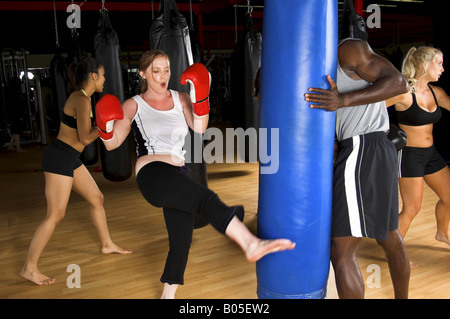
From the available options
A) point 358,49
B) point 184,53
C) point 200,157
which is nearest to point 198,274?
point 200,157

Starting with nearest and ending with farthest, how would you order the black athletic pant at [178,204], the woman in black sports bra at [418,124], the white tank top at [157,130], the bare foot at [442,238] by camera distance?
1. the black athletic pant at [178,204]
2. the white tank top at [157,130]
3. the woman in black sports bra at [418,124]
4. the bare foot at [442,238]

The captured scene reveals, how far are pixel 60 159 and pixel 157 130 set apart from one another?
30.9 inches

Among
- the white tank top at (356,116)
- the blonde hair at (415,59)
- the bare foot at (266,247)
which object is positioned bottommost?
the bare foot at (266,247)

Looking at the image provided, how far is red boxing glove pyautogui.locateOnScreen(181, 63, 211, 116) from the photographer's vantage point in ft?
6.05

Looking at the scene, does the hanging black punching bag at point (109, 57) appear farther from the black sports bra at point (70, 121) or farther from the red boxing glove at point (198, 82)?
the red boxing glove at point (198, 82)

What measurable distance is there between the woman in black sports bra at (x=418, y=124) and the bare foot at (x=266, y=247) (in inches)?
46.1

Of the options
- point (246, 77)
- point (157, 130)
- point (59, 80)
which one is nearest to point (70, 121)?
point (157, 130)

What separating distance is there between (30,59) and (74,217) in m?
13.0

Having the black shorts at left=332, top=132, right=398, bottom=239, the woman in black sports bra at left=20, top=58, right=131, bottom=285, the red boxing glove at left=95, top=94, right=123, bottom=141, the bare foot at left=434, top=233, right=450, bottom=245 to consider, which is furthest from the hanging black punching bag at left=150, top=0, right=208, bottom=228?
the bare foot at left=434, top=233, right=450, bottom=245

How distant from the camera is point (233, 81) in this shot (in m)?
3.96

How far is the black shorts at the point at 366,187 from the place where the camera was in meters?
1.61

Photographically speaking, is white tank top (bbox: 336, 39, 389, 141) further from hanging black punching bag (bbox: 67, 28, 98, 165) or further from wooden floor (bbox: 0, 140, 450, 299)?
hanging black punching bag (bbox: 67, 28, 98, 165)

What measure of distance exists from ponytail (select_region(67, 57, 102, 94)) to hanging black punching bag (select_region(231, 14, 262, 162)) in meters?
1.36

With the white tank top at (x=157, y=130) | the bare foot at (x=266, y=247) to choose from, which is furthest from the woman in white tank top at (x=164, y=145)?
the bare foot at (x=266, y=247)
